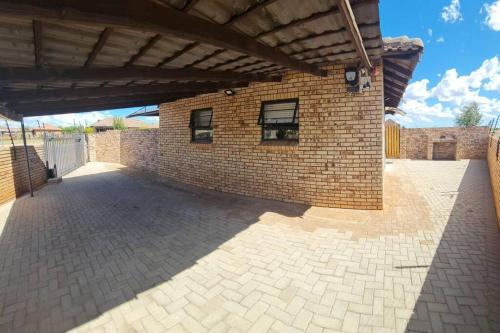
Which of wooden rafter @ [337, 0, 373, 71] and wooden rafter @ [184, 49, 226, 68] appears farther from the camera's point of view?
wooden rafter @ [184, 49, 226, 68]

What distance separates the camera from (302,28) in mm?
3057

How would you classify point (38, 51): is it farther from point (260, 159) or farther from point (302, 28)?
point (260, 159)

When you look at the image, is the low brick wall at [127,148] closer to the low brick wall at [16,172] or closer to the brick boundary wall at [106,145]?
the brick boundary wall at [106,145]

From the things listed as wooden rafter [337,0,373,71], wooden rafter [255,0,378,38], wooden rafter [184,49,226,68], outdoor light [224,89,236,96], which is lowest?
wooden rafter [337,0,373,71]

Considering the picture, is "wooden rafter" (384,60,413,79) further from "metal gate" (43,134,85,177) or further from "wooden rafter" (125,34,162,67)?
"metal gate" (43,134,85,177)

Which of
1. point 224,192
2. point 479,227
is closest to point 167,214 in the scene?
point 224,192

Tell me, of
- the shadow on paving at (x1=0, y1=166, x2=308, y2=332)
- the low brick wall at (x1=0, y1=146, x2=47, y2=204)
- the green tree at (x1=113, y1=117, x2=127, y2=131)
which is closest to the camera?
the shadow on paving at (x1=0, y1=166, x2=308, y2=332)

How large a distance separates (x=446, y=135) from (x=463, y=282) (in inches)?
661

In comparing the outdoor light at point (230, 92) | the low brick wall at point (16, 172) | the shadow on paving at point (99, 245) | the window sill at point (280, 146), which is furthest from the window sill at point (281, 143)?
the low brick wall at point (16, 172)

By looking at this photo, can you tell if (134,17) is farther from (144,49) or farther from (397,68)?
(397,68)

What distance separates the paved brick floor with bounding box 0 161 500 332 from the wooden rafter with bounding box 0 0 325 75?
266cm

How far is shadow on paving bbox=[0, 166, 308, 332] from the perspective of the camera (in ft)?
8.66

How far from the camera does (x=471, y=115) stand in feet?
125

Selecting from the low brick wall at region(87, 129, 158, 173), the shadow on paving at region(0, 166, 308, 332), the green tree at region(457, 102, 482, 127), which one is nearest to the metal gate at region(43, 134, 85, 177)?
the low brick wall at region(87, 129, 158, 173)
